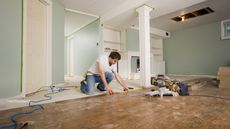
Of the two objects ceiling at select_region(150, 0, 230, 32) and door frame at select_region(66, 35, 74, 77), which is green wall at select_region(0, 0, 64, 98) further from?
door frame at select_region(66, 35, 74, 77)

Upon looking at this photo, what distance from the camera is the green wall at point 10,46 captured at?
1846mm

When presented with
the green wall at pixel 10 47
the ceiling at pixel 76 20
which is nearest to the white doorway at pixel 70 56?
the ceiling at pixel 76 20

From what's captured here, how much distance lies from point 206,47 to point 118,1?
4282 mm

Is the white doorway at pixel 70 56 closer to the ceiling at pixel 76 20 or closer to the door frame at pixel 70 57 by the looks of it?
the door frame at pixel 70 57

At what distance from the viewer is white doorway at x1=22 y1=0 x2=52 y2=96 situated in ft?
8.36

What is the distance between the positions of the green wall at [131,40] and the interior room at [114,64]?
43 millimetres

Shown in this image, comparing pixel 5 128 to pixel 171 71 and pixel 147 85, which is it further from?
pixel 171 71

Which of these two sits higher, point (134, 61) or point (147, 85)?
point (134, 61)

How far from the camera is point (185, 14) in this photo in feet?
14.2

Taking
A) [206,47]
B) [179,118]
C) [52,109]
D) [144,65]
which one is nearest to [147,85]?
[144,65]

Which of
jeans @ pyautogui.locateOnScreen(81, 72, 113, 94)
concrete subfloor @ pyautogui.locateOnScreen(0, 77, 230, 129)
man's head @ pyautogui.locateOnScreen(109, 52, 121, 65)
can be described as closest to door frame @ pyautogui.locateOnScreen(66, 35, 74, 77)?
jeans @ pyautogui.locateOnScreen(81, 72, 113, 94)

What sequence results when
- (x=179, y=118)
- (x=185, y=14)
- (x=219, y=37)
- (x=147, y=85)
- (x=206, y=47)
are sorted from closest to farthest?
1. (x=179, y=118)
2. (x=147, y=85)
3. (x=185, y=14)
4. (x=219, y=37)
5. (x=206, y=47)

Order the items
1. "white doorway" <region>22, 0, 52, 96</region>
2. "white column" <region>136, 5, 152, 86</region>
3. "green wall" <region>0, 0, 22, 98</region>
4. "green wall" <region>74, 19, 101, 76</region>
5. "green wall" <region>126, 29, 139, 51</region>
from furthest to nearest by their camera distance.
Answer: "green wall" <region>126, 29, 139, 51</region>, "green wall" <region>74, 19, 101, 76</region>, "white column" <region>136, 5, 152, 86</region>, "white doorway" <region>22, 0, 52, 96</region>, "green wall" <region>0, 0, 22, 98</region>

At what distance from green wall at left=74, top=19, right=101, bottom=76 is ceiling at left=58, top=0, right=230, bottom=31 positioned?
44 cm
